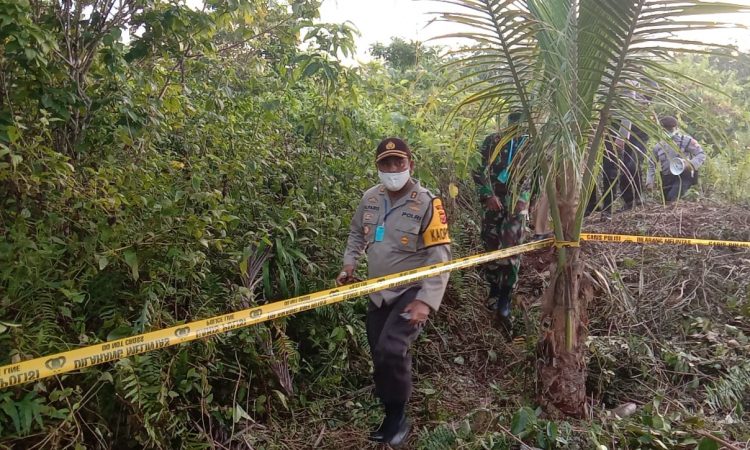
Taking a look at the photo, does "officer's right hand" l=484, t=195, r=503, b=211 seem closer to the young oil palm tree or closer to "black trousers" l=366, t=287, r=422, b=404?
the young oil palm tree

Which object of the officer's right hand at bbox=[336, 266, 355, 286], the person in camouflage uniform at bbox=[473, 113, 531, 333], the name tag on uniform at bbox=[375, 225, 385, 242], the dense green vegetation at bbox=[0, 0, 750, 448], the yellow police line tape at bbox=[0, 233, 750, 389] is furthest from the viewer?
the person in camouflage uniform at bbox=[473, 113, 531, 333]

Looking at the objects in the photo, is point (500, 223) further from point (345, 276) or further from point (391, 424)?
point (391, 424)

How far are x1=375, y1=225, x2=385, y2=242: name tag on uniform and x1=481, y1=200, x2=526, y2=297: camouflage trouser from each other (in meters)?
A: 1.73

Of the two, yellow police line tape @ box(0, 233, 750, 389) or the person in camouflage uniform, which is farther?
the person in camouflage uniform

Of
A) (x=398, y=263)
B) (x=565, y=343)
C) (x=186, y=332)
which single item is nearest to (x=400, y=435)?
(x=398, y=263)

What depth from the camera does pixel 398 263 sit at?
3166 mm

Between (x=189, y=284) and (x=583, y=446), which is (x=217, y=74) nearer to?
A: (x=189, y=284)

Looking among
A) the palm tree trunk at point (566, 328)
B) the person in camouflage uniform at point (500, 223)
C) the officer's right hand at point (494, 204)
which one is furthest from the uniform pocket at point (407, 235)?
the officer's right hand at point (494, 204)

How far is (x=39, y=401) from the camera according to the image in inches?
96.0

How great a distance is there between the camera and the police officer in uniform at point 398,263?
9.76 ft

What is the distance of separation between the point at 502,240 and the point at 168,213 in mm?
2779

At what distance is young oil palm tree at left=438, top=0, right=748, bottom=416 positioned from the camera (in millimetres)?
2867

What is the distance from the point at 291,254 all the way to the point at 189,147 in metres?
1.10

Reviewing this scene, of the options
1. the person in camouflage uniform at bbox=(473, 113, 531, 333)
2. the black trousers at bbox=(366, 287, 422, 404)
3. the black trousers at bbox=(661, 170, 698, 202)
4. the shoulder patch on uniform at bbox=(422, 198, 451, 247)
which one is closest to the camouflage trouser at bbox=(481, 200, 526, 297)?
the person in camouflage uniform at bbox=(473, 113, 531, 333)
